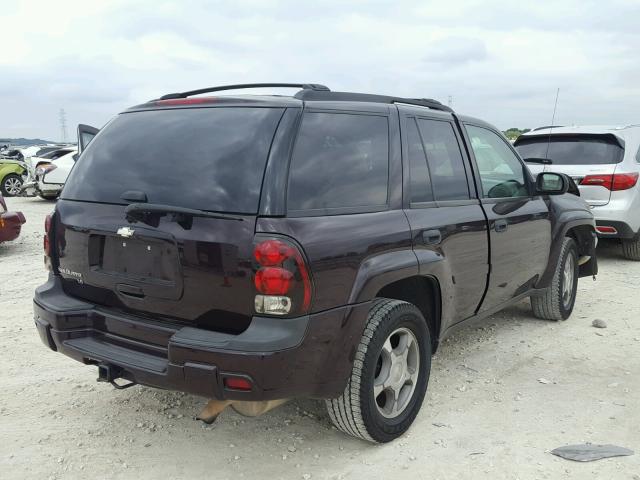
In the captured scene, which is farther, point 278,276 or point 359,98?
point 359,98

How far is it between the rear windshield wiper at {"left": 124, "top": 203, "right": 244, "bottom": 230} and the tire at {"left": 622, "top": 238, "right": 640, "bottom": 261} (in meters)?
7.01

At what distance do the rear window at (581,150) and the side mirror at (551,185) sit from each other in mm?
3175

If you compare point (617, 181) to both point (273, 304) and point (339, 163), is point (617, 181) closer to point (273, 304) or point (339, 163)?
point (339, 163)

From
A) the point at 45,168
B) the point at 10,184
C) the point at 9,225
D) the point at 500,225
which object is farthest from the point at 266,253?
the point at 10,184

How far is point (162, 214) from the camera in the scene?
2703mm

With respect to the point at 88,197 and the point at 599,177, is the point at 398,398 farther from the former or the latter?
the point at 599,177

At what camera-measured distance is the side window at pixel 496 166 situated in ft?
13.6

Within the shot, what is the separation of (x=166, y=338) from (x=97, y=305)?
1.87 feet

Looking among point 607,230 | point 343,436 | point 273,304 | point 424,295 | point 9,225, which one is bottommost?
point 343,436

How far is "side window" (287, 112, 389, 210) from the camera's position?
2719 mm

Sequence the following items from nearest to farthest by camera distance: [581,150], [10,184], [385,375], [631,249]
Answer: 1. [385,375]
2. [581,150]
3. [631,249]
4. [10,184]

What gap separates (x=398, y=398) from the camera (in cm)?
329

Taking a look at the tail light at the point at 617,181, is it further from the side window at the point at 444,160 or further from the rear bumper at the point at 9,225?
the rear bumper at the point at 9,225

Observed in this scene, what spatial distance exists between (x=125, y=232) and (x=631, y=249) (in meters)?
7.36
